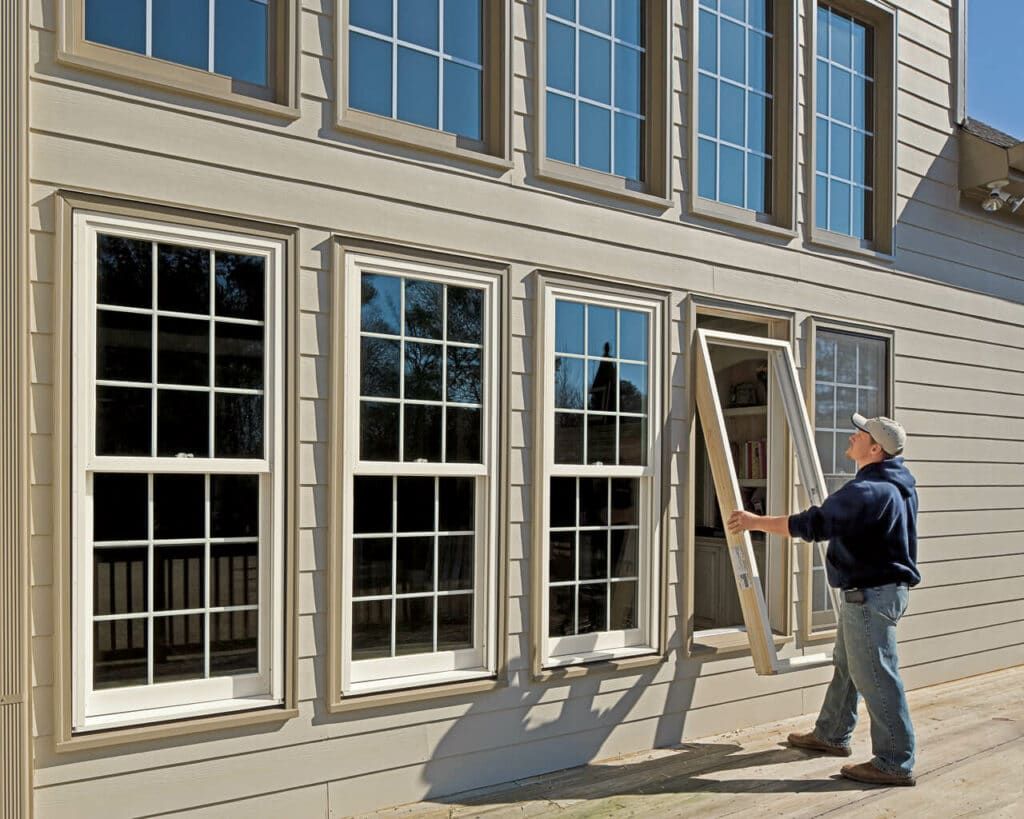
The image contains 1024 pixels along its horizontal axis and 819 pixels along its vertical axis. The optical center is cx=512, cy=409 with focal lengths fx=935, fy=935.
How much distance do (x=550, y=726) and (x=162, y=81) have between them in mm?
3369

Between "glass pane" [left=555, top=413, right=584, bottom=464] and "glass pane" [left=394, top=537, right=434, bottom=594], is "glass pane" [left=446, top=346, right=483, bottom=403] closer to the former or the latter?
"glass pane" [left=555, top=413, right=584, bottom=464]

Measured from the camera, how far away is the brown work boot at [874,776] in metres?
4.50

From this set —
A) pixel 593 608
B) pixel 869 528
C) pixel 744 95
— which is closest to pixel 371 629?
pixel 593 608

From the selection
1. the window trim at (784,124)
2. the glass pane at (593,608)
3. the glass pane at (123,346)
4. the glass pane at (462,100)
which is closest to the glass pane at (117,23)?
the glass pane at (123,346)

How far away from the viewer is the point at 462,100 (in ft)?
14.7

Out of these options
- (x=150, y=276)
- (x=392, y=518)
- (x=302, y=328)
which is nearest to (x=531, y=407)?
(x=392, y=518)

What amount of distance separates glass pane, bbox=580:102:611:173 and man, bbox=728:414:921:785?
6.38ft

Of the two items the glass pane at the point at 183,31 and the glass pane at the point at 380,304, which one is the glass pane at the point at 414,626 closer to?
the glass pane at the point at 380,304

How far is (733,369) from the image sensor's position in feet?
22.0

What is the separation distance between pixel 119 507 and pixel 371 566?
3.60ft

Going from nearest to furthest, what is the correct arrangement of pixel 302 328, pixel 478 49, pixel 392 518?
Result: pixel 302 328, pixel 392 518, pixel 478 49

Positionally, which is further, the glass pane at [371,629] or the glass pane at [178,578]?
the glass pane at [371,629]

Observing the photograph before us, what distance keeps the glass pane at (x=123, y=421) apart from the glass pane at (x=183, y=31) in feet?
4.37

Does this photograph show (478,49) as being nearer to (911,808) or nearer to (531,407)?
(531,407)
